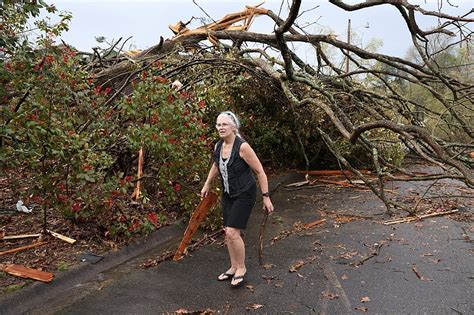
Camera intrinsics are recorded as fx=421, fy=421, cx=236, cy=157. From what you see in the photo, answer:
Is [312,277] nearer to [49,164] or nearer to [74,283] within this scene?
[74,283]

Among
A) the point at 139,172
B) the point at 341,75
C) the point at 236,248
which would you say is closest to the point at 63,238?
the point at 139,172

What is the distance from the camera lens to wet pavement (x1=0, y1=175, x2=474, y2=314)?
368 centimetres

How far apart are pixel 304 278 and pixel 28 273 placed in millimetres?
2664

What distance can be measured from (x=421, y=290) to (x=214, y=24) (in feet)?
24.8

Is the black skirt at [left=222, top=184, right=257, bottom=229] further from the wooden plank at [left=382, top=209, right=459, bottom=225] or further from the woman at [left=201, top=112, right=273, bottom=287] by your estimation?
the wooden plank at [left=382, top=209, right=459, bottom=225]

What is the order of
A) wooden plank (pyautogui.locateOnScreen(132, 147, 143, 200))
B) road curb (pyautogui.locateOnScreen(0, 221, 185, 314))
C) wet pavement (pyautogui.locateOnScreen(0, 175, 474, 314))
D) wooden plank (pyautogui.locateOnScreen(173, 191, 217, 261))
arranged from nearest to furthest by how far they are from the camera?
road curb (pyautogui.locateOnScreen(0, 221, 185, 314)), wet pavement (pyautogui.locateOnScreen(0, 175, 474, 314)), wooden plank (pyautogui.locateOnScreen(173, 191, 217, 261)), wooden plank (pyautogui.locateOnScreen(132, 147, 143, 200))

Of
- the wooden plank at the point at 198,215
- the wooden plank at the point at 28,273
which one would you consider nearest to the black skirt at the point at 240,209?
the wooden plank at the point at 198,215

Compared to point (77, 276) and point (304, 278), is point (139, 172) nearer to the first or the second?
point (77, 276)

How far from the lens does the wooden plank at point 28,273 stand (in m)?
3.87

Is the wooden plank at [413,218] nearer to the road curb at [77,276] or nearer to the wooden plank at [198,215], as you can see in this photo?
the wooden plank at [198,215]

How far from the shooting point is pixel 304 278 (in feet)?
14.2

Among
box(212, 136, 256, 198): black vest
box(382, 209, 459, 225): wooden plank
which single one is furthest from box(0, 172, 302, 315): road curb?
box(382, 209, 459, 225): wooden plank

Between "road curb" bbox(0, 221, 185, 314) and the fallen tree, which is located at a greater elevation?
the fallen tree

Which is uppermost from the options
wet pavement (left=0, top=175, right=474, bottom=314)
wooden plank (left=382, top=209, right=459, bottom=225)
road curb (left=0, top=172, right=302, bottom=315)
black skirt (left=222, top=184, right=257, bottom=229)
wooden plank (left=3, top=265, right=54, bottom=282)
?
black skirt (left=222, top=184, right=257, bottom=229)
